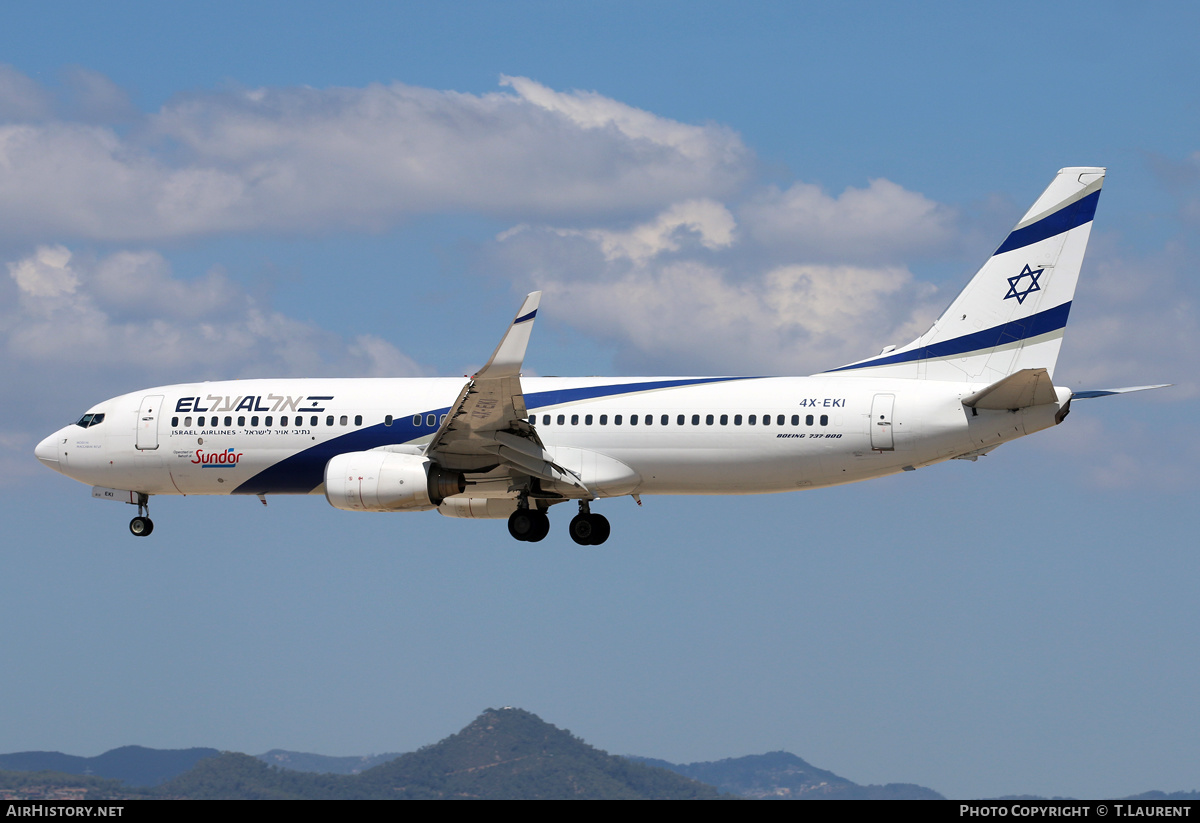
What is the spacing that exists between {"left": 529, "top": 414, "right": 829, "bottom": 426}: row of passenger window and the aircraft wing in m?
0.94

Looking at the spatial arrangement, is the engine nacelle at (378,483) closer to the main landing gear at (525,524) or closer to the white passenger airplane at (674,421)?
the white passenger airplane at (674,421)

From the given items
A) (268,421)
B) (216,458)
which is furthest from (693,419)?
(216,458)

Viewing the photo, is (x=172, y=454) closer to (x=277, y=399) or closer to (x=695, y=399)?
(x=277, y=399)

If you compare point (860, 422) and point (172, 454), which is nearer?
point (860, 422)

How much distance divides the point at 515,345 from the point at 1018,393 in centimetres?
1200

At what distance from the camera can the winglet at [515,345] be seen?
32844 mm

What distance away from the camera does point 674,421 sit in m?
37.4

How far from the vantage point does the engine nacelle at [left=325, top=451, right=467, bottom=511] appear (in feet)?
120

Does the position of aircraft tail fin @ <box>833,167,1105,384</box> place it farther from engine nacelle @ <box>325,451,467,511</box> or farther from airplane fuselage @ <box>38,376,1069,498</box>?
engine nacelle @ <box>325,451,467,511</box>
